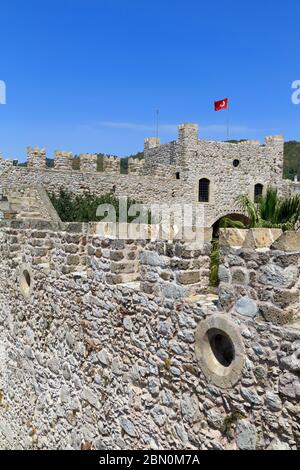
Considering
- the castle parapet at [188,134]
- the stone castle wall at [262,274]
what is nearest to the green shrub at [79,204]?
the castle parapet at [188,134]

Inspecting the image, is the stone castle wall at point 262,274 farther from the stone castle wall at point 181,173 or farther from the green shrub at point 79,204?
the stone castle wall at point 181,173

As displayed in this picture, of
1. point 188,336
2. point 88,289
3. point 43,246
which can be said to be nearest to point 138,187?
point 43,246

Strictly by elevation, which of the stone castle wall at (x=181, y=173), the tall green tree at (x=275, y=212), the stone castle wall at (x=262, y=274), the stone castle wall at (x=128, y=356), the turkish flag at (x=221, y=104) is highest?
the turkish flag at (x=221, y=104)

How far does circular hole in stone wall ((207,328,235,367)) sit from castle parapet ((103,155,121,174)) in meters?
16.3

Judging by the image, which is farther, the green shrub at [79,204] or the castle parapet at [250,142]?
the castle parapet at [250,142]

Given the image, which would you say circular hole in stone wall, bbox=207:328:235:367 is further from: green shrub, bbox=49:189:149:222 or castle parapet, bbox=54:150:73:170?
castle parapet, bbox=54:150:73:170

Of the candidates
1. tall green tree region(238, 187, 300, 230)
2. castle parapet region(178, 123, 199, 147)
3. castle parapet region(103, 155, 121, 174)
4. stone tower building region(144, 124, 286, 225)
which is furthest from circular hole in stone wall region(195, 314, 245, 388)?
castle parapet region(178, 123, 199, 147)

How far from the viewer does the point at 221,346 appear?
3486 mm

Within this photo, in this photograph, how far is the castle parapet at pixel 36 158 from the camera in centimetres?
1691

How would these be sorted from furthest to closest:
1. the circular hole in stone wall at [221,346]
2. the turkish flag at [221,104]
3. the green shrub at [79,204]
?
the turkish flag at [221,104], the green shrub at [79,204], the circular hole in stone wall at [221,346]

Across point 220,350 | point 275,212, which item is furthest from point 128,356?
Answer: point 275,212

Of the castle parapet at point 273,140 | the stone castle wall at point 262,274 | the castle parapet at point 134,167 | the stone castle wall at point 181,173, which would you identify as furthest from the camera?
the castle parapet at point 273,140

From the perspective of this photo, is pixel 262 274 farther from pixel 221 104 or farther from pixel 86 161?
pixel 221 104

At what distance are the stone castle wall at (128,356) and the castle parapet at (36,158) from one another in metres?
10.3
